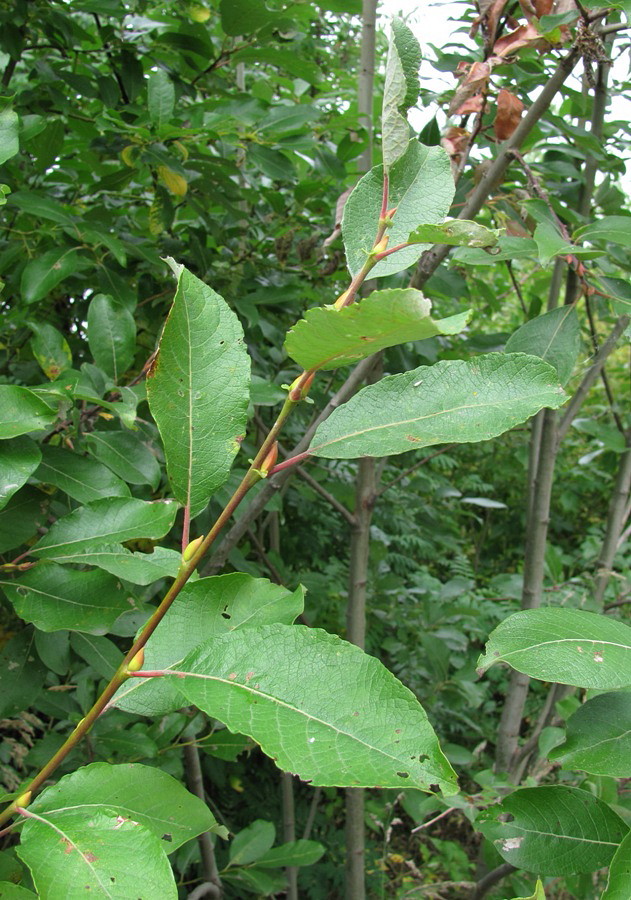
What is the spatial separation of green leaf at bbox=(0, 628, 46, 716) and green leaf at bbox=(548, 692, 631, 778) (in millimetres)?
714

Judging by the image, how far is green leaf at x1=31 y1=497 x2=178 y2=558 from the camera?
809 millimetres

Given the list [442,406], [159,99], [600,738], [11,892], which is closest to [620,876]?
[600,738]

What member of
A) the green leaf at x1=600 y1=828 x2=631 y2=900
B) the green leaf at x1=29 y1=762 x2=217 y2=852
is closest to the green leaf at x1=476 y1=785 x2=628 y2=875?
the green leaf at x1=600 y1=828 x2=631 y2=900

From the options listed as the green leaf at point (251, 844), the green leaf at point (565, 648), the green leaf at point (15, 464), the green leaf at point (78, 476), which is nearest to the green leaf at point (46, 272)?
the green leaf at point (78, 476)

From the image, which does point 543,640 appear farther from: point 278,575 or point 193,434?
point 278,575

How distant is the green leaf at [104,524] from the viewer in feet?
2.65

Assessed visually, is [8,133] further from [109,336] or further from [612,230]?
[612,230]

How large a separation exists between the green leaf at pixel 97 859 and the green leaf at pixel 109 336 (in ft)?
2.54

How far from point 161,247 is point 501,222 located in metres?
0.81

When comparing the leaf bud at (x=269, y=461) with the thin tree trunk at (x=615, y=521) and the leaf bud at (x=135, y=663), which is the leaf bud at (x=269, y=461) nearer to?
the leaf bud at (x=135, y=663)

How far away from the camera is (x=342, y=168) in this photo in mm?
1729

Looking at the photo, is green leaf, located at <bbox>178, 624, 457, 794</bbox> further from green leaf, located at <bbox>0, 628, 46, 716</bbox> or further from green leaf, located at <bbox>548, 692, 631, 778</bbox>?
green leaf, located at <bbox>0, 628, 46, 716</bbox>

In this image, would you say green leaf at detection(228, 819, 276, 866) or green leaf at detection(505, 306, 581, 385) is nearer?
green leaf at detection(505, 306, 581, 385)

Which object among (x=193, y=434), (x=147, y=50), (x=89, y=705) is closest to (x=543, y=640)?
(x=193, y=434)
